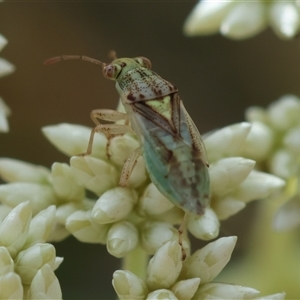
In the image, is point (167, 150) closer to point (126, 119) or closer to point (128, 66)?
point (126, 119)

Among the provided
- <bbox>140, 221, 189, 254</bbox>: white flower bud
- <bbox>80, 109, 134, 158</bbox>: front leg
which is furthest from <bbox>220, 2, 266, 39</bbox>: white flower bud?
<bbox>140, 221, 189, 254</bbox>: white flower bud

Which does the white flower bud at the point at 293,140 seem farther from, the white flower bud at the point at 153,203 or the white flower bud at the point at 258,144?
the white flower bud at the point at 153,203

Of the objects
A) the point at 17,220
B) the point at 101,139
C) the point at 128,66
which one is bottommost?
the point at 17,220

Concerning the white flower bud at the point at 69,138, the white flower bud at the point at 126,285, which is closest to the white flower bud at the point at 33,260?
the white flower bud at the point at 126,285

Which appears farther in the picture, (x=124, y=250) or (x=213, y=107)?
(x=213, y=107)

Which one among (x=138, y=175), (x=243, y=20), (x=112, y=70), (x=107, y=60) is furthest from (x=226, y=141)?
(x=107, y=60)

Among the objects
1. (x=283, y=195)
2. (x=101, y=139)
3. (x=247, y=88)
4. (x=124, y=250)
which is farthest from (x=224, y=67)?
(x=124, y=250)

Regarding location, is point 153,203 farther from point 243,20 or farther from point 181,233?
point 243,20
